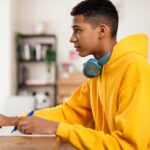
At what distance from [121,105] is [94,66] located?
245mm

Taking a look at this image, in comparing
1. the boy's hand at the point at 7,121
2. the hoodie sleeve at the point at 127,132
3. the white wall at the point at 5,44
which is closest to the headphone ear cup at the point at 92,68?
the hoodie sleeve at the point at 127,132

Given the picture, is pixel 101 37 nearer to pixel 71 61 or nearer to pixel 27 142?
pixel 27 142

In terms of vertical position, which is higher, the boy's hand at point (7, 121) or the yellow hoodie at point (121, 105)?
the yellow hoodie at point (121, 105)

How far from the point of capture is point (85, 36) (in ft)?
4.65

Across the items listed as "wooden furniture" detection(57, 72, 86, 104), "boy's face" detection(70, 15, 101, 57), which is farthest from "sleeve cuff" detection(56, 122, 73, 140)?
"wooden furniture" detection(57, 72, 86, 104)

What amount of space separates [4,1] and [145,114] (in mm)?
4264

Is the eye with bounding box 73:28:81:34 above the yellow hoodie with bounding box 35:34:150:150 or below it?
above

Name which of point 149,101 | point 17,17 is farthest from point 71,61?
point 149,101

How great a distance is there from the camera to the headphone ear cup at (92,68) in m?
1.38

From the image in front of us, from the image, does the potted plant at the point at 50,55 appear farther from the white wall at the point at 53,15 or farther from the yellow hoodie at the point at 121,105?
the yellow hoodie at the point at 121,105

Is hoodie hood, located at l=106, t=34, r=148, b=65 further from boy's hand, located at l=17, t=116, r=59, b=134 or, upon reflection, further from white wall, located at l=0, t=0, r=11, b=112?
white wall, located at l=0, t=0, r=11, b=112

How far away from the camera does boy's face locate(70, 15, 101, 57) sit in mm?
1421

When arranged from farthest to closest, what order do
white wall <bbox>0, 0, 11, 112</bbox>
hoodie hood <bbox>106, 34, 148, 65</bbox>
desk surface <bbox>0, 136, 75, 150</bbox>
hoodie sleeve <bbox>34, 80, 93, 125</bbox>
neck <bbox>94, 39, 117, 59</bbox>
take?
white wall <bbox>0, 0, 11, 112</bbox>
hoodie sleeve <bbox>34, 80, 93, 125</bbox>
neck <bbox>94, 39, 117, 59</bbox>
hoodie hood <bbox>106, 34, 148, 65</bbox>
desk surface <bbox>0, 136, 75, 150</bbox>

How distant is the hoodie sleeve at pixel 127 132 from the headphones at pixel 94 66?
9.5 inches
